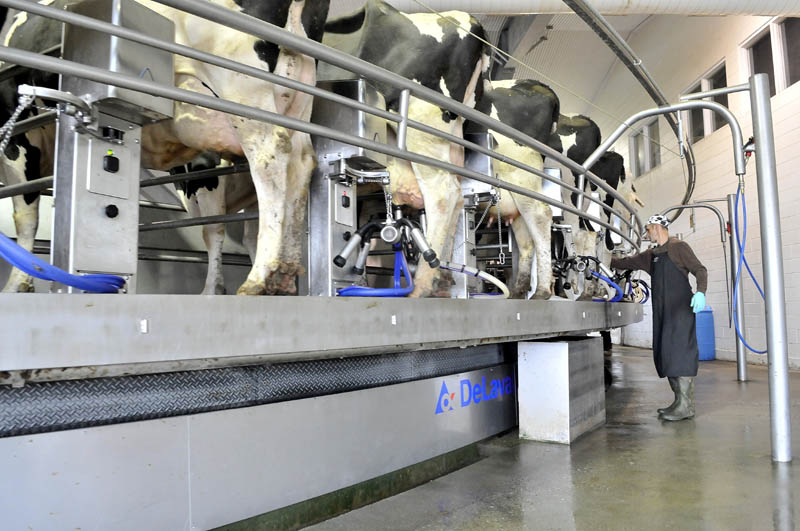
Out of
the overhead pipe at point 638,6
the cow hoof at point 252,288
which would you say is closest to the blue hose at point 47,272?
the cow hoof at point 252,288

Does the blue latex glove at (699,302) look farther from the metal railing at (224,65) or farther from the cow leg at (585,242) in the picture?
the cow leg at (585,242)

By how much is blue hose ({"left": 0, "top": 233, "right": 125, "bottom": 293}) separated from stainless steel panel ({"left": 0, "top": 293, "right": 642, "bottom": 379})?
0.16m

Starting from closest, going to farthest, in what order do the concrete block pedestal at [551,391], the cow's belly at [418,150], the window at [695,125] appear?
the concrete block pedestal at [551,391] < the cow's belly at [418,150] < the window at [695,125]

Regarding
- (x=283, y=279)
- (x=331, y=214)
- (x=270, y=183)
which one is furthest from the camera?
(x=331, y=214)

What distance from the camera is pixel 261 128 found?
2.73m

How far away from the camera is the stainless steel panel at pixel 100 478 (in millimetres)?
1553

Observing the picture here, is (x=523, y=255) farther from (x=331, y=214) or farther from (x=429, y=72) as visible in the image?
(x=331, y=214)

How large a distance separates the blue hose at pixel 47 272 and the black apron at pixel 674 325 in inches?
158

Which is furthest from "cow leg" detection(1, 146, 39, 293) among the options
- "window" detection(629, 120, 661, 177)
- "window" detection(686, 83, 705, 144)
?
"window" detection(629, 120, 661, 177)

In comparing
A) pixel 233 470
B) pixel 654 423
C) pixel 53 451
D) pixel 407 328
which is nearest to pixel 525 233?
pixel 654 423

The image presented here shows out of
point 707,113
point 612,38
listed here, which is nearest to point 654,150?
point 707,113

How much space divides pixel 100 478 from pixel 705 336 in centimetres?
1082

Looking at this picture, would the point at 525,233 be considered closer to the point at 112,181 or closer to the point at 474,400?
the point at 474,400

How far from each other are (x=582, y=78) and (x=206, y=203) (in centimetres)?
1062
